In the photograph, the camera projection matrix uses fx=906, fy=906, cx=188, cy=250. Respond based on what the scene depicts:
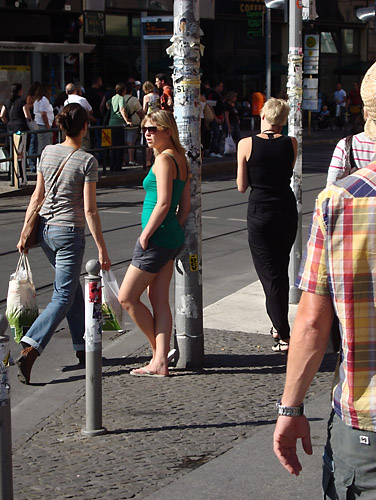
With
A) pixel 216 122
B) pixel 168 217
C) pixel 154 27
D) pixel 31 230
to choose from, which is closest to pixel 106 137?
pixel 216 122

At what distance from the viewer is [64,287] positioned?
637 cm

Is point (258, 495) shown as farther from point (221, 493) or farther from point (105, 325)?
point (105, 325)

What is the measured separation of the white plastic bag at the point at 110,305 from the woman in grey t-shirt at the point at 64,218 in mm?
113

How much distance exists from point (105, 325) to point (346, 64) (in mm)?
40049

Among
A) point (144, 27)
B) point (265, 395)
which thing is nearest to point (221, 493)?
point (265, 395)

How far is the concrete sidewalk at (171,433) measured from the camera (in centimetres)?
440

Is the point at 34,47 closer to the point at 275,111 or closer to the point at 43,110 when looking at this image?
the point at 43,110

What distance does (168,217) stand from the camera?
6016 millimetres

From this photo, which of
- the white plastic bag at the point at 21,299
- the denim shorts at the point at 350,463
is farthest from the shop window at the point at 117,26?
the denim shorts at the point at 350,463

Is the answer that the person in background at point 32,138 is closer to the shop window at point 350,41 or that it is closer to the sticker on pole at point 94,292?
the sticker on pole at point 94,292

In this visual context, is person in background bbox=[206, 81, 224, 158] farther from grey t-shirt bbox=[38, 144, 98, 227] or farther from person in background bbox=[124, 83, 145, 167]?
grey t-shirt bbox=[38, 144, 98, 227]

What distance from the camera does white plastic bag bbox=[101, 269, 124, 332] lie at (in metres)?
6.30

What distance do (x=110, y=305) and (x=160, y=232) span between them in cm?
69

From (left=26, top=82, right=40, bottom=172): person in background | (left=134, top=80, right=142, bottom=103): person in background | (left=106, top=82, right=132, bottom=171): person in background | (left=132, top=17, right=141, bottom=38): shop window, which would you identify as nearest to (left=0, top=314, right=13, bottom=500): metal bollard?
(left=26, top=82, right=40, bottom=172): person in background
